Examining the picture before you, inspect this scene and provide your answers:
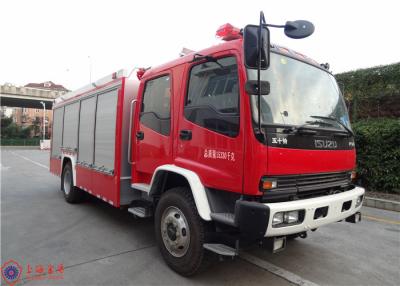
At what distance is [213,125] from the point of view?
3.28 m

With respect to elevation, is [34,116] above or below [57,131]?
above

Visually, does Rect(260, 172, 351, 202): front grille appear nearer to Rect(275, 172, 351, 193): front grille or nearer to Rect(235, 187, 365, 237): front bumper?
Rect(275, 172, 351, 193): front grille

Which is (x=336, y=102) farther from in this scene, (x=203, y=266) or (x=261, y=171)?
(x=203, y=266)

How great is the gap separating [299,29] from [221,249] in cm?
219

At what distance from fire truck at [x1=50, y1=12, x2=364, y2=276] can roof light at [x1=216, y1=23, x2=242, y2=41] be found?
0.01 metres

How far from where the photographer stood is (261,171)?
282 cm

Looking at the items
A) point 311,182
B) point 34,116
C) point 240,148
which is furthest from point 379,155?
point 34,116

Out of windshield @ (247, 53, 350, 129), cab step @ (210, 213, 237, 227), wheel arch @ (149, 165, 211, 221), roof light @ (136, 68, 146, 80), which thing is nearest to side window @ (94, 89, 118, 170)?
roof light @ (136, 68, 146, 80)

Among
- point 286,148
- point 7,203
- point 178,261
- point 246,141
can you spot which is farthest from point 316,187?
point 7,203

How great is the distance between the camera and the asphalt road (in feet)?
11.2

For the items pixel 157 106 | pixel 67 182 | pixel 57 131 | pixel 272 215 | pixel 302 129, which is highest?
pixel 157 106

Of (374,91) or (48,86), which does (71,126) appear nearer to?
(374,91)

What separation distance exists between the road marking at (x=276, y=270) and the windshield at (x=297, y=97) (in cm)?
166

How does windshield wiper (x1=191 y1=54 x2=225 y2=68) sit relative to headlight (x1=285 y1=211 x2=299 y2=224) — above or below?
above
